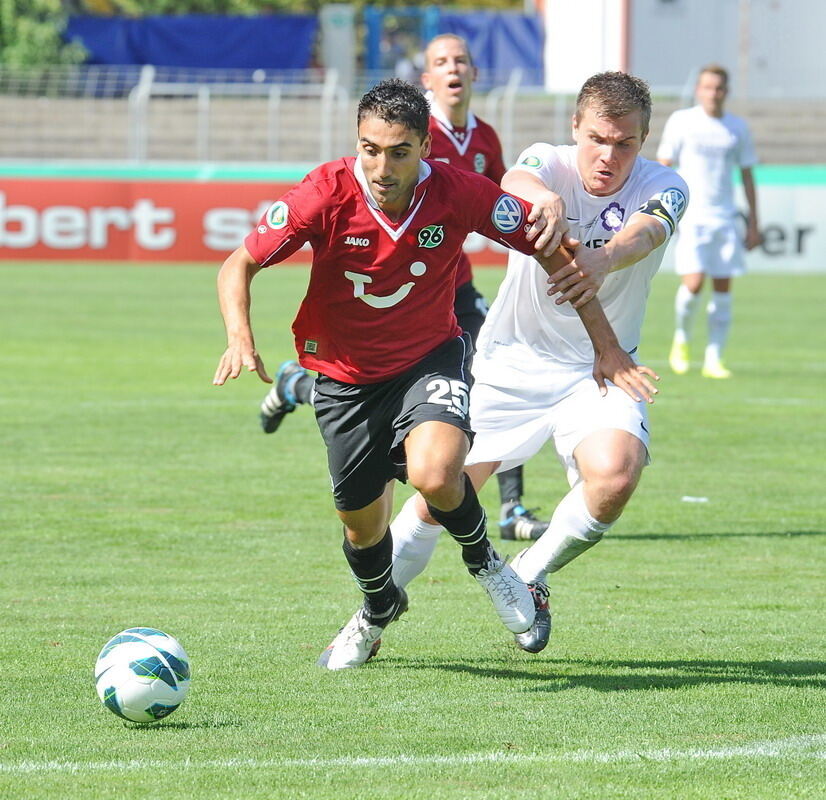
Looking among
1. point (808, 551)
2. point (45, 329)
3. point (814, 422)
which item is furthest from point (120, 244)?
point (808, 551)

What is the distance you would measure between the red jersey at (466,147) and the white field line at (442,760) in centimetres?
427

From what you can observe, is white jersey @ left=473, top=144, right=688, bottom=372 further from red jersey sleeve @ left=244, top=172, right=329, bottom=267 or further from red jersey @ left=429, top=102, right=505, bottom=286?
red jersey @ left=429, top=102, right=505, bottom=286

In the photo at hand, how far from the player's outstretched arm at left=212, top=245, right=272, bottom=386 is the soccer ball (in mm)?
868

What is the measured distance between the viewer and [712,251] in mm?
14625

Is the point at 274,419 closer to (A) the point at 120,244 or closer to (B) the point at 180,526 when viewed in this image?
(B) the point at 180,526

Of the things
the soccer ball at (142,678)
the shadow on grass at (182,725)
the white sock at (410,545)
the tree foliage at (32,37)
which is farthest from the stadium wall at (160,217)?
the shadow on grass at (182,725)

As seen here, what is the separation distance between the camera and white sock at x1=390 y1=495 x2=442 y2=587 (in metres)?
6.11

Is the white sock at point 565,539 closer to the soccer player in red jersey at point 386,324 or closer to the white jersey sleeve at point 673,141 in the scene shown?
the soccer player in red jersey at point 386,324

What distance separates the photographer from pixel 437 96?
8.62 meters

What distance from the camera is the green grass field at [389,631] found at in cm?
443

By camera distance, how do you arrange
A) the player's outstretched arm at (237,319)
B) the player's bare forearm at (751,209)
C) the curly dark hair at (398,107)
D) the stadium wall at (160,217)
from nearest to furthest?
the player's outstretched arm at (237,319)
the curly dark hair at (398,107)
the player's bare forearm at (751,209)
the stadium wall at (160,217)

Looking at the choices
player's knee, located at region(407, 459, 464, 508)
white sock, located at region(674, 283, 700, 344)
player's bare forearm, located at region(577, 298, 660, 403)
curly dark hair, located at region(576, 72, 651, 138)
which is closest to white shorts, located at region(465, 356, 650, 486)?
player's bare forearm, located at region(577, 298, 660, 403)

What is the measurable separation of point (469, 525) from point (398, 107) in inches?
56.6

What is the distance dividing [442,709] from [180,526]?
3.43 meters
